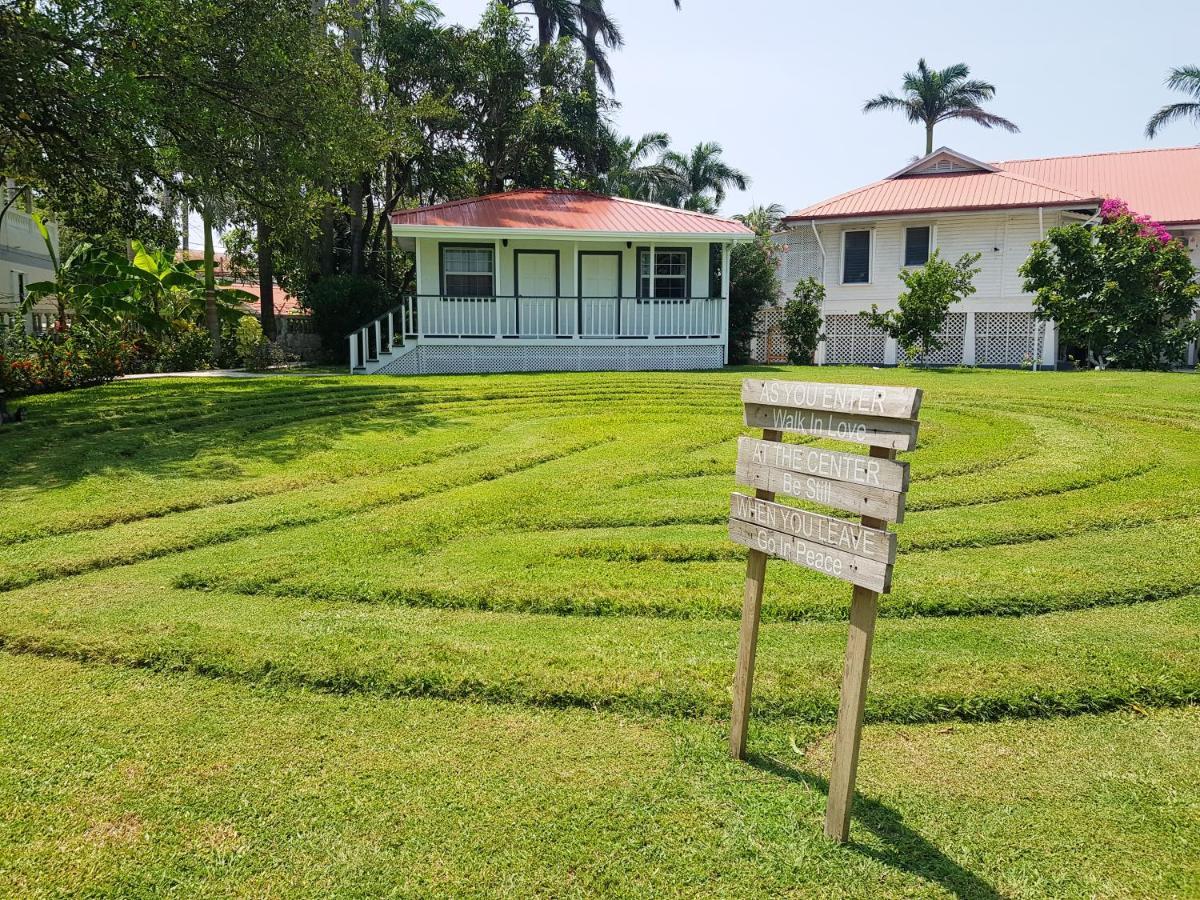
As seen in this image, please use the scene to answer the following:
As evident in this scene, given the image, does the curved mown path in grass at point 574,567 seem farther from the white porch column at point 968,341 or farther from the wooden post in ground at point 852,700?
the white porch column at point 968,341

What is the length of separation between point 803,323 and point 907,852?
2121 cm

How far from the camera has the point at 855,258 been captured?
24.7 m

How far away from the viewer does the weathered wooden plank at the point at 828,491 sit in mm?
2350

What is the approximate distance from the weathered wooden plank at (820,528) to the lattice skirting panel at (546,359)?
1642 centimetres

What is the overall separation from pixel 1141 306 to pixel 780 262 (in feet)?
33.7

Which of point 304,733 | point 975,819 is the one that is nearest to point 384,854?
point 304,733

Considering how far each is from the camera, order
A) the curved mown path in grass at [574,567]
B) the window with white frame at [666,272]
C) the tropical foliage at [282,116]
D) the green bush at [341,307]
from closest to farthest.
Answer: the curved mown path in grass at [574,567] → the tropical foliage at [282,116] → the window with white frame at [666,272] → the green bush at [341,307]

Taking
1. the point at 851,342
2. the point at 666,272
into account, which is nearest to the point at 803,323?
the point at 851,342

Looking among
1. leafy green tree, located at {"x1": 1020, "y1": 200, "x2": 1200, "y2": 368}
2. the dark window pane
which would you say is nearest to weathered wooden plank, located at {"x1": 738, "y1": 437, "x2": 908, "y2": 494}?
the dark window pane

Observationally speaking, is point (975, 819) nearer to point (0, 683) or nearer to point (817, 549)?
point (817, 549)

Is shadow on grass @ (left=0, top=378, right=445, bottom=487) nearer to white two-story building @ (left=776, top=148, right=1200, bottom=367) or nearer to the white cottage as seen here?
the white cottage

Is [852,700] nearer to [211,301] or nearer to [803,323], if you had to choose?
[803,323]

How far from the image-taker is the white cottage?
19.1 m

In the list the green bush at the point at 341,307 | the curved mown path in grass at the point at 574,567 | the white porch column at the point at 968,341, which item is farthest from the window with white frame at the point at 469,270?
the white porch column at the point at 968,341
